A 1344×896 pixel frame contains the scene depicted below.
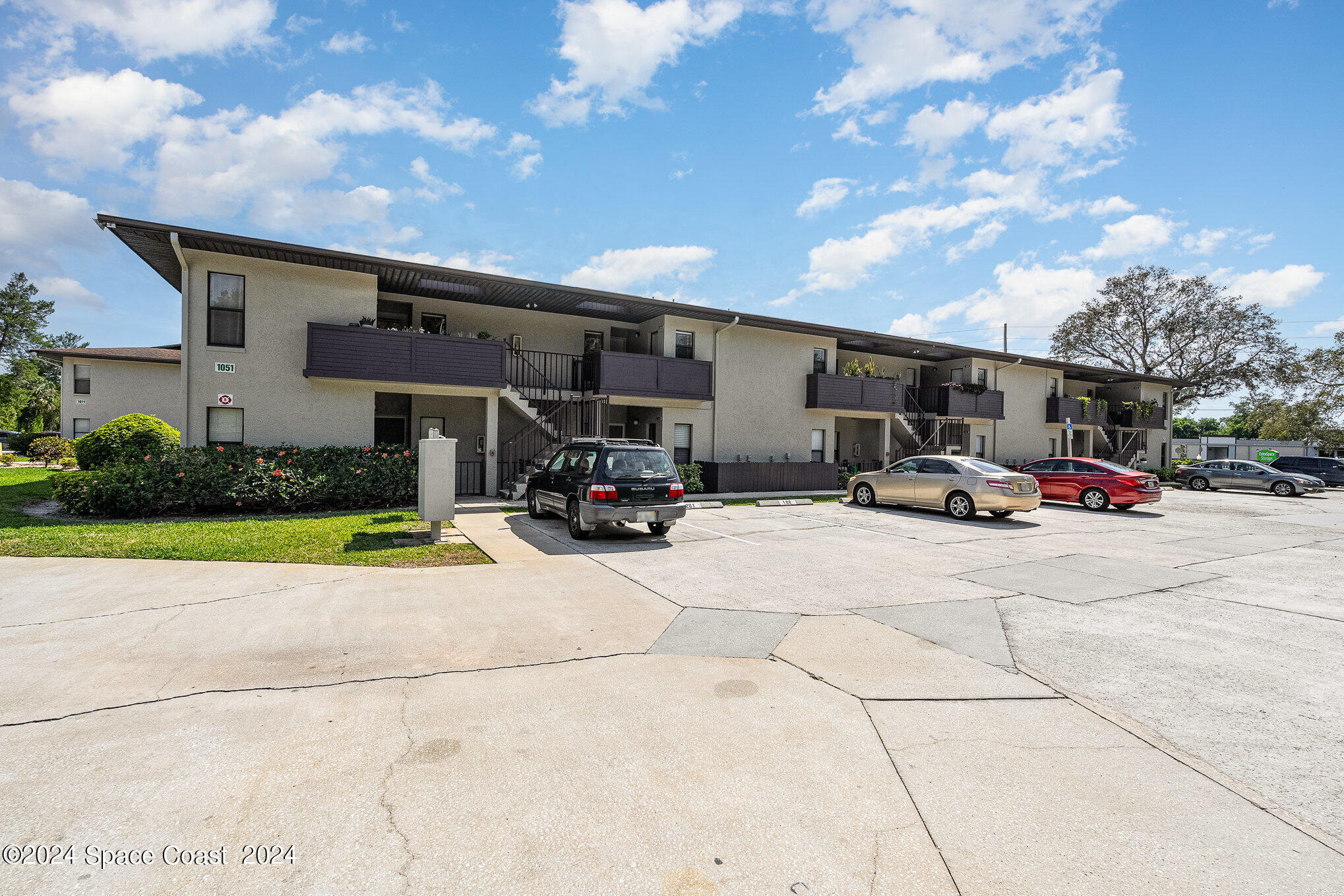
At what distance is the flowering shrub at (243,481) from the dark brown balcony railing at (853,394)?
13961 mm

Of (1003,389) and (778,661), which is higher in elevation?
(1003,389)

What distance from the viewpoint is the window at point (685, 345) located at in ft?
66.0

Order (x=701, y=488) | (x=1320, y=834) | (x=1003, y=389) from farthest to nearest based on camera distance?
(x=1003, y=389) → (x=701, y=488) → (x=1320, y=834)

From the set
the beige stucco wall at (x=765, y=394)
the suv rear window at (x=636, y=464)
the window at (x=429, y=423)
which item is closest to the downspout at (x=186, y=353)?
the window at (x=429, y=423)

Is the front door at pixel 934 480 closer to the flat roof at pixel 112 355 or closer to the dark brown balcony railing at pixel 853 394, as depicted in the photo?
the dark brown balcony railing at pixel 853 394

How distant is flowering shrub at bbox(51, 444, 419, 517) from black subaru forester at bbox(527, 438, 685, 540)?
3.45 metres

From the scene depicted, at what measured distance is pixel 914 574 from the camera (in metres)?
8.40

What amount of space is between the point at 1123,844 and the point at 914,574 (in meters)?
5.85

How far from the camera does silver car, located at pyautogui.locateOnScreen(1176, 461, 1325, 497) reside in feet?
78.8

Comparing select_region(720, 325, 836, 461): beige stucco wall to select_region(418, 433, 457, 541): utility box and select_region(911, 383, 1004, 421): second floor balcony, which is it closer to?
select_region(911, 383, 1004, 421): second floor balcony

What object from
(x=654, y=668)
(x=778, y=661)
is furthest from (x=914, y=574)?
(x=654, y=668)

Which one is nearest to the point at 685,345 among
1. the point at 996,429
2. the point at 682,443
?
the point at 682,443

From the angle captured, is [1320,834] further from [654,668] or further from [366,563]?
[366,563]

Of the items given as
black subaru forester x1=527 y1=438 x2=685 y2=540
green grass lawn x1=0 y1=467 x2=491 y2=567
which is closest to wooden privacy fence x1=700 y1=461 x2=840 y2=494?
black subaru forester x1=527 y1=438 x2=685 y2=540
